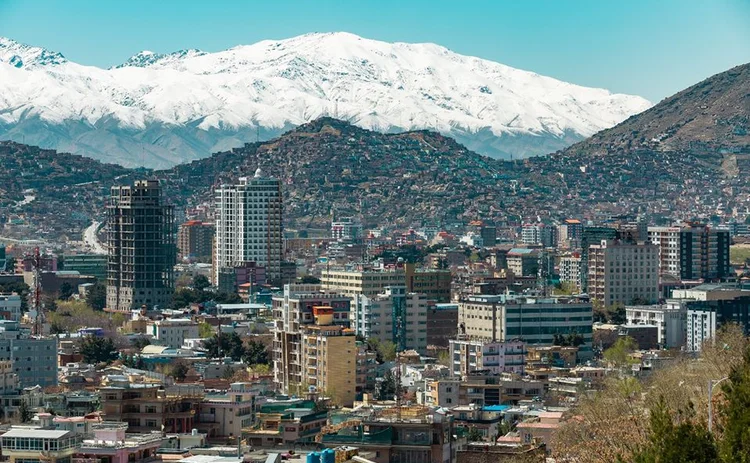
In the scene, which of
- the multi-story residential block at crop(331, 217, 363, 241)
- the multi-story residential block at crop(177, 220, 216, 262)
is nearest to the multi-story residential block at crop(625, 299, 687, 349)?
the multi-story residential block at crop(177, 220, 216, 262)

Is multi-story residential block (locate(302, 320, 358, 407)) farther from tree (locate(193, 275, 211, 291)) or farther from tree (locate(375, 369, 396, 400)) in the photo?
tree (locate(193, 275, 211, 291))

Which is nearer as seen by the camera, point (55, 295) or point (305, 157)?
point (55, 295)

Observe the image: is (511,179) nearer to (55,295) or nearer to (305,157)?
(305,157)

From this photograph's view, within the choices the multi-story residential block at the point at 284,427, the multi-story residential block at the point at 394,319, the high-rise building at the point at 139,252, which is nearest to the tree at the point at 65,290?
the high-rise building at the point at 139,252

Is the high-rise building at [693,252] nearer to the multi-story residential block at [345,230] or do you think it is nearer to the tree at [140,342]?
the tree at [140,342]

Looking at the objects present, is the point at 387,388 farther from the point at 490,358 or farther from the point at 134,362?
the point at 134,362

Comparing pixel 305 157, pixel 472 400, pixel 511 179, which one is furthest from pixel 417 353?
pixel 511 179
